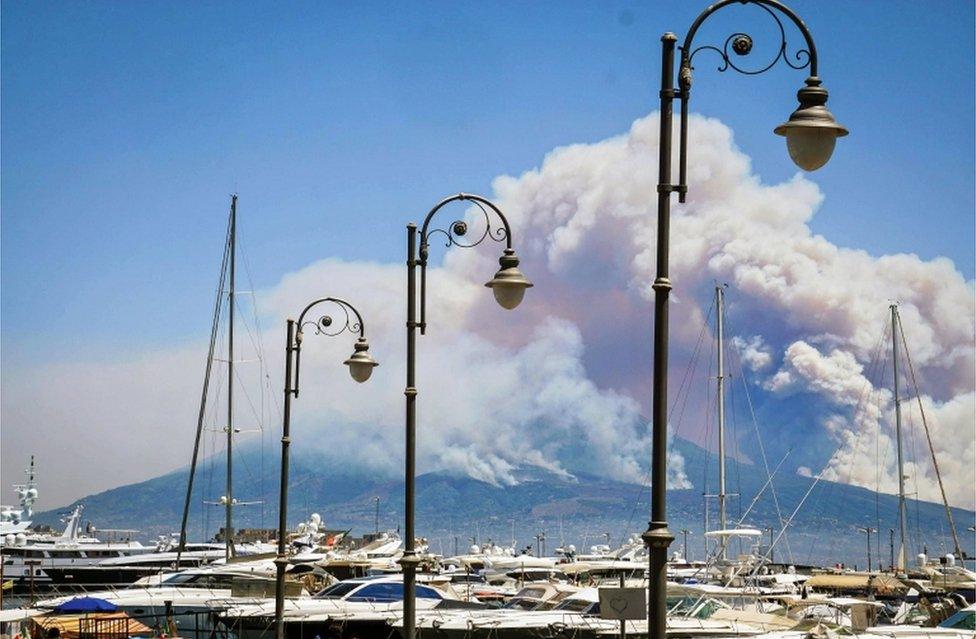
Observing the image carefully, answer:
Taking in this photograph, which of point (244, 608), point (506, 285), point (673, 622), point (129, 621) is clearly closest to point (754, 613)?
point (673, 622)

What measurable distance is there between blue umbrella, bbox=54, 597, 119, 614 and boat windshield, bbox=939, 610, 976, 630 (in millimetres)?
16285

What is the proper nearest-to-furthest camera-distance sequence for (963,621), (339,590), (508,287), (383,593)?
1. (508,287)
2. (963,621)
3. (383,593)
4. (339,590)

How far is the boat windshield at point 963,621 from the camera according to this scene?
103 ft

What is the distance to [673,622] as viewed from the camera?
33.0m

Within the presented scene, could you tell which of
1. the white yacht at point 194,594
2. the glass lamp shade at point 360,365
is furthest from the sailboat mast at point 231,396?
the glass lamp shade at point 360,365

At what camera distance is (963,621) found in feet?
104

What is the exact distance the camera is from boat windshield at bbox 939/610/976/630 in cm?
3134

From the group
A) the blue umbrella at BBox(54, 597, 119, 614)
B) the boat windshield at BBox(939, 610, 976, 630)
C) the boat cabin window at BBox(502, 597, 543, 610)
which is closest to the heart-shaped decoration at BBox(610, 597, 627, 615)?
the boat windshield at BBox(939, 610, 976, 630)

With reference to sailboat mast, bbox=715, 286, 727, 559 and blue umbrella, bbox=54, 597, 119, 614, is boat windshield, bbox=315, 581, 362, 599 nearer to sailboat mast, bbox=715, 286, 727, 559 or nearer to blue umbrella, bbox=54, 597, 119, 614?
blue umbrella, bbox=54, 597, 119, 614

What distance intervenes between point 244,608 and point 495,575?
26.5 meters

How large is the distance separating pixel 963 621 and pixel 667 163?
67.2 feet

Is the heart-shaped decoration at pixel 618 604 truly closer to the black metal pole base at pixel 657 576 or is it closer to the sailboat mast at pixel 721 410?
the black metal pole base at pixel 657 576

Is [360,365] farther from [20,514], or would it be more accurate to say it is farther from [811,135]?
[20,514]

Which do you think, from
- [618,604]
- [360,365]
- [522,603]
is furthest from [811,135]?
[522,603]
